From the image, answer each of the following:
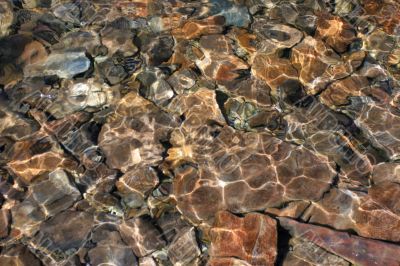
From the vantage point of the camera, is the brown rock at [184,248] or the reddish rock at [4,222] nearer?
the brown rock at [184,248]

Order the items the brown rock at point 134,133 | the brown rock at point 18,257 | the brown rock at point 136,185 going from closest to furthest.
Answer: the brown rock at point 18,257, the brown rock at point 136,185, the brown rock at point 134,133

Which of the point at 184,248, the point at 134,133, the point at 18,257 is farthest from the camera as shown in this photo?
the point at 134,133

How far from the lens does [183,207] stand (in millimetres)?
5199

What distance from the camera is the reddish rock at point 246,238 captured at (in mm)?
4508

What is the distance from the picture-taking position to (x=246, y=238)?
4.63 m

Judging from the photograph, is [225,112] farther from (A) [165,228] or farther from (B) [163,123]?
(A) [165,228]

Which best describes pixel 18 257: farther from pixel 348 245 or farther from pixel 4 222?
pixel 348 245

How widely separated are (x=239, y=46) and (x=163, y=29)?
1.33 meters

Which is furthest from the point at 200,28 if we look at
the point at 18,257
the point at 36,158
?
the point at 18,257

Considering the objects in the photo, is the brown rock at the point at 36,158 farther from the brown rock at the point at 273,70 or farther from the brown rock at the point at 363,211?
the brown rock at the point at 363,211

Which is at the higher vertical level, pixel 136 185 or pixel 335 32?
pixel 335 32

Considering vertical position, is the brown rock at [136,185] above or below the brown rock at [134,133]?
below

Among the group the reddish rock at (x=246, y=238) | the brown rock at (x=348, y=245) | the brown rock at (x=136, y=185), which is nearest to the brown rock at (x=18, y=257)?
the brown rock at (x=136, y=185)

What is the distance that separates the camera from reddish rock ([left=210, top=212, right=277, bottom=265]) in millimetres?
4508
